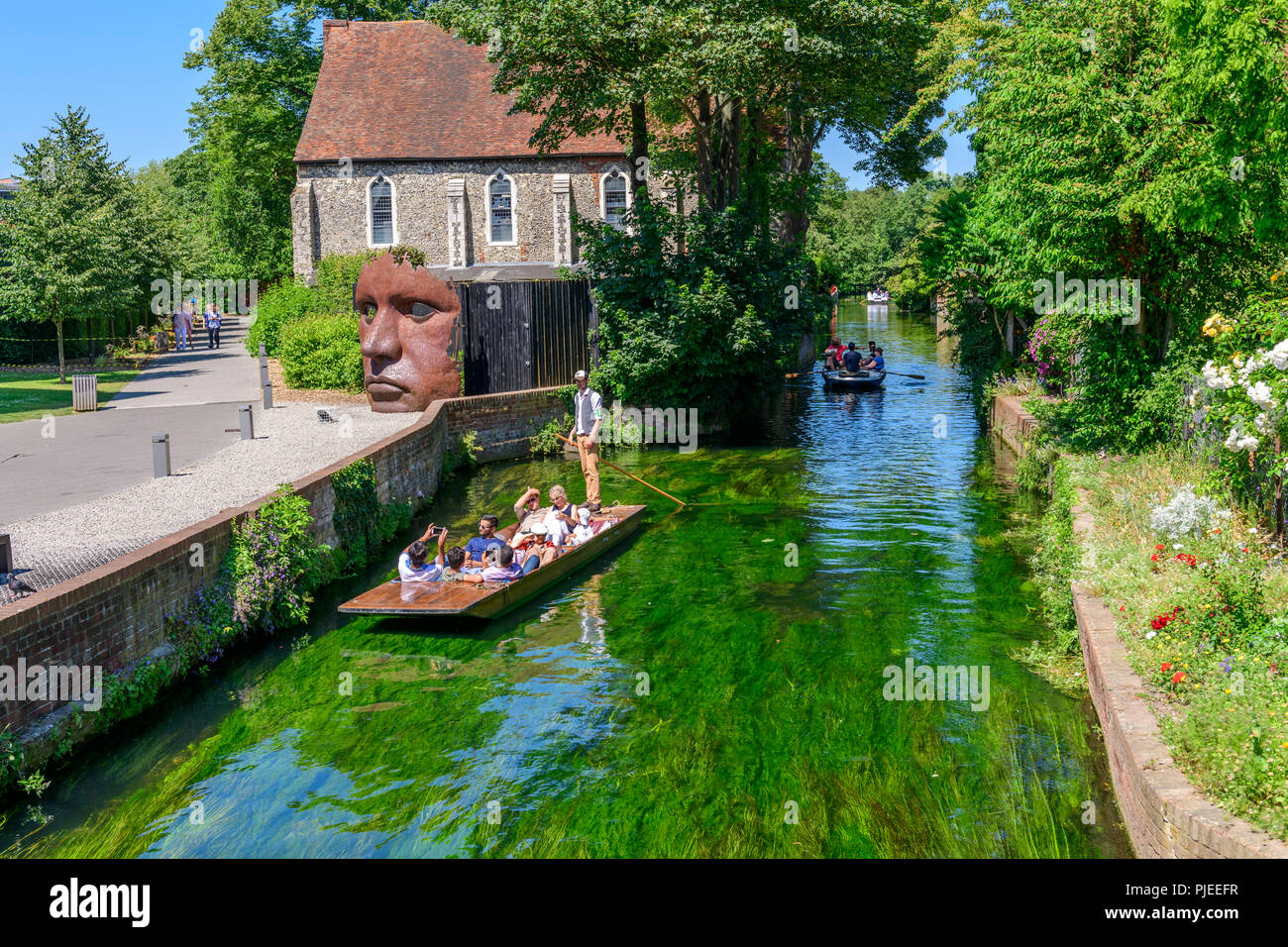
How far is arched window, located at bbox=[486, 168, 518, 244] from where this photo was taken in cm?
4341

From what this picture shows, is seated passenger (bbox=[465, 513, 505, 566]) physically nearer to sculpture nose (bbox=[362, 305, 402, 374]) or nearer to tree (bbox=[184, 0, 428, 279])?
sculpture nose (bbox=[362, 305, 402, 374])

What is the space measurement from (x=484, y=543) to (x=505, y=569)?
560mm

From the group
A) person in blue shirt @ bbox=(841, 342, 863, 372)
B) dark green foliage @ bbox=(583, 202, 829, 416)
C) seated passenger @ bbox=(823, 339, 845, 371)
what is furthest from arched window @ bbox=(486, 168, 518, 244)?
dark green foliage @ bbox=(583, 202, 829, 416)

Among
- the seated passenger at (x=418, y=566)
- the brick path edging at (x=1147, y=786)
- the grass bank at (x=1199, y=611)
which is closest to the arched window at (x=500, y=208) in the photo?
the seated passenger at (x=418, y=566)

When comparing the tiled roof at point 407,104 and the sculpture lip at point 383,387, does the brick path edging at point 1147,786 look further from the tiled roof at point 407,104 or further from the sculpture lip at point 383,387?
the tiled roof at point 407,104

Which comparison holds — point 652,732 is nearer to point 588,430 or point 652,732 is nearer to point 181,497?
point 181,497

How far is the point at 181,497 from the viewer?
14.0 meters

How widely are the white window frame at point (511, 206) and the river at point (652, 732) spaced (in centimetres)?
3072

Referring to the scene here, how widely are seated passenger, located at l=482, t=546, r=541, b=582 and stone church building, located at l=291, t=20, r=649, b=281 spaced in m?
31.2

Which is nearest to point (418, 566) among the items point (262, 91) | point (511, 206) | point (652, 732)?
point (652, 732)

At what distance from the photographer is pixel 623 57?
2330cm

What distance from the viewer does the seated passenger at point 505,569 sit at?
12414 millimetres
